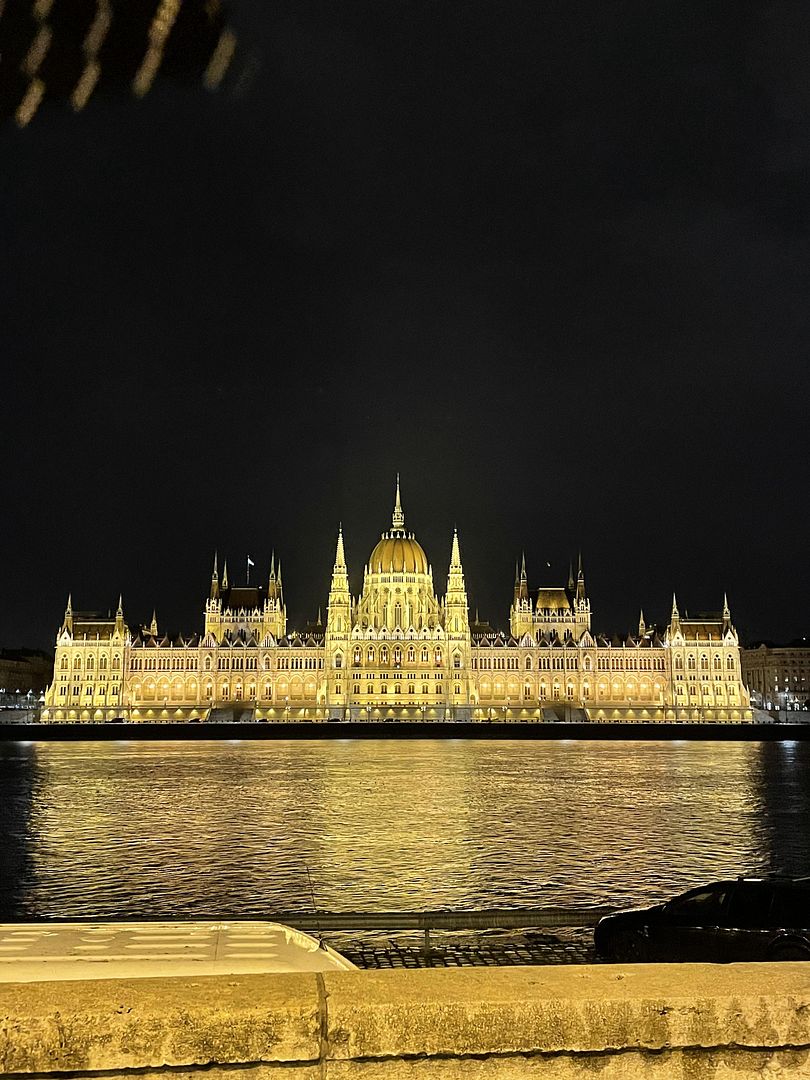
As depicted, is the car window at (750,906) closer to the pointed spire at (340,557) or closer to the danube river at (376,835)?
the danube river at (376,835)

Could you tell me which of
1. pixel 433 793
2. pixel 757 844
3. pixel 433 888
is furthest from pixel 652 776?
pixel 433 888

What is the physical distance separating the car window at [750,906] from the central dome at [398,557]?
13320 cm

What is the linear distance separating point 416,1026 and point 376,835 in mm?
20451

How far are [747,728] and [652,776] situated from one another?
53565mm

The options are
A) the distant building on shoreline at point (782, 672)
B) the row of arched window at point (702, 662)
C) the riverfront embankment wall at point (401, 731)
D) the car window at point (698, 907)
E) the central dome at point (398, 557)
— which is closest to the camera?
the car window at point (698, 907)

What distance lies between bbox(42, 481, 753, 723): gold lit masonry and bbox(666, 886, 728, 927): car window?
116 m

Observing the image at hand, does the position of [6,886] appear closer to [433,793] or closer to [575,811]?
[575,811]

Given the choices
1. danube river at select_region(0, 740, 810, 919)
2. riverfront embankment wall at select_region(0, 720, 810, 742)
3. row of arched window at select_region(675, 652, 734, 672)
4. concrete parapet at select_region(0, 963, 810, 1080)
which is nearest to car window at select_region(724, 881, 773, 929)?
danube river at select_region(0, 740, 810, 919)

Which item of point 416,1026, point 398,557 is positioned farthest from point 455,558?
point 416,1026

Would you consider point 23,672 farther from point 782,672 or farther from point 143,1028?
point 143,1028

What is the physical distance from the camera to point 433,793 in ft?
114

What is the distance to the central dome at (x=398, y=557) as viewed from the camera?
144125 millimetres

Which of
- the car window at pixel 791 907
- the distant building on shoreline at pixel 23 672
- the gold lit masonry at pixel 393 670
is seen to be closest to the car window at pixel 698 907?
the car window at pixel 791 907

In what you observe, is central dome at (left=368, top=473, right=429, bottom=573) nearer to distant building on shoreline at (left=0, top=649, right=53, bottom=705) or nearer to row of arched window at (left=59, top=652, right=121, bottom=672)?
row of arched window at (left=59, top=652, right=121, bottom=672)
